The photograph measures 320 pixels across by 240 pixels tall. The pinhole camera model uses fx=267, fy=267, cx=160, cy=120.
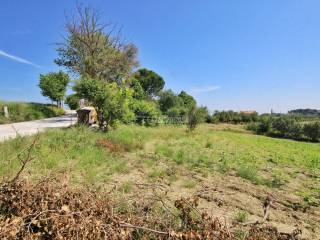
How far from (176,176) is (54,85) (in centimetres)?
2391

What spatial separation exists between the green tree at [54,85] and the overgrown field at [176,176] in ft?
61.3

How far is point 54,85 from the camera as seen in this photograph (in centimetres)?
2738

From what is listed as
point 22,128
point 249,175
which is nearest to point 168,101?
point 22,128

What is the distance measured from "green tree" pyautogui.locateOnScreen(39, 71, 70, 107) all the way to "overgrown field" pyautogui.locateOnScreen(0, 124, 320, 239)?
61.3ft

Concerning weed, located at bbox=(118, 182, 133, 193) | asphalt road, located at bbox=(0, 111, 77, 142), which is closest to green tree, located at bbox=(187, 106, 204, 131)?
asphalt road, located at bbox=(0, 111, 77, 142)

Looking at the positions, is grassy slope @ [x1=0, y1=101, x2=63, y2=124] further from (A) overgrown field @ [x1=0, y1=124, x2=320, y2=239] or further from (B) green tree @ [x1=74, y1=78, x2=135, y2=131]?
(A) overgrown field @ [x1=0, y1=124, x2=320, y2=239]

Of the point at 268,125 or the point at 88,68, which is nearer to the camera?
the point at 88,68

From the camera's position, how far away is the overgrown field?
179 inches

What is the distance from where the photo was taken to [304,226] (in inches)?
Answer: 168

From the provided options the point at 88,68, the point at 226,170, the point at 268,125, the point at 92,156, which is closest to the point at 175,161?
the point at 226,170

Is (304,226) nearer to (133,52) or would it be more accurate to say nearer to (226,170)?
(226,170)

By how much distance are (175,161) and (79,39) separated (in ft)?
66.1

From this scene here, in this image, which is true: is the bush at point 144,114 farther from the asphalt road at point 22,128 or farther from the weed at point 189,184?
the weed at point 189,184

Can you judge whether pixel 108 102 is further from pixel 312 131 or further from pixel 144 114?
pixel 312 131
